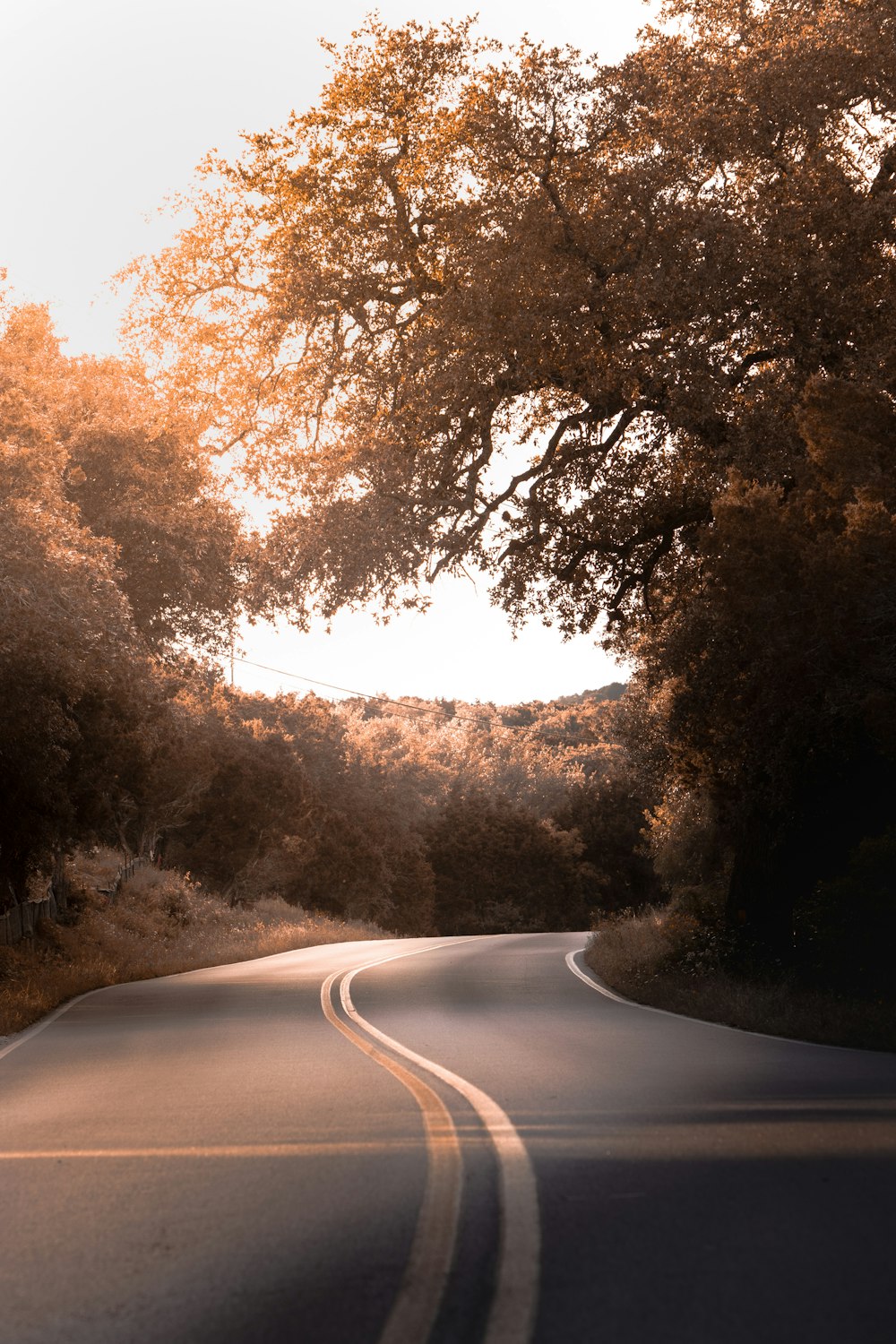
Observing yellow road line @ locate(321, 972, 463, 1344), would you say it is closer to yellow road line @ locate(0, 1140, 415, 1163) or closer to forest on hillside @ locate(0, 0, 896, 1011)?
yellow road line @ locate(0, 1140, 415, 1163)

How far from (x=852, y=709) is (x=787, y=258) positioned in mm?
6831

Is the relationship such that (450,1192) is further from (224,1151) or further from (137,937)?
(137,937)

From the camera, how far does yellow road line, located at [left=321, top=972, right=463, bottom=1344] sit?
4.75 m

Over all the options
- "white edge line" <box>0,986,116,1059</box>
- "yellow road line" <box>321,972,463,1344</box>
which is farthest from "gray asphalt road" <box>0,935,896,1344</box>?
"white edge line" <box>0,986,116,1059</box>

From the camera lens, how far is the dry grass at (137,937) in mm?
21406

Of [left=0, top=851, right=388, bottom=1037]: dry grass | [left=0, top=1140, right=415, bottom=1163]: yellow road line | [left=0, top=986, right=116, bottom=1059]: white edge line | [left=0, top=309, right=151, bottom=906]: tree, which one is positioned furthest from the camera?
[left=0, top=851, right=388, bottom=1037]: dry grass

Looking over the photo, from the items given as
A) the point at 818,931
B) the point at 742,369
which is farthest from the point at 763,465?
the point at 818,931

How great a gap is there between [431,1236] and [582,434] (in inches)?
743

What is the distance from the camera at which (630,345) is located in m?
21.2

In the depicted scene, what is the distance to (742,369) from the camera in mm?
20906

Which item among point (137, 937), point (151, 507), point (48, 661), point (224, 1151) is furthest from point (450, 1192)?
point (137, 937)

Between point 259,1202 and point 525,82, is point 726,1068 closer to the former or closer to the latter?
point 259,1202

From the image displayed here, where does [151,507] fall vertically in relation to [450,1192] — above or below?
above

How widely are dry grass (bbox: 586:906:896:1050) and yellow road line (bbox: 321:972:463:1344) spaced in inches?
248
